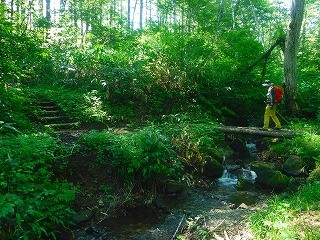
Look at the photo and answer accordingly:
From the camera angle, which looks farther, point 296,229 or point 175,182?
point 175,182

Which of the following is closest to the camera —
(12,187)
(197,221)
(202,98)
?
(12,187)

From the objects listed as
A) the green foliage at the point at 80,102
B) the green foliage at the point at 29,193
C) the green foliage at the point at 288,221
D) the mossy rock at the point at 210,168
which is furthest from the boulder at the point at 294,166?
the green foliage at the point at 80,102

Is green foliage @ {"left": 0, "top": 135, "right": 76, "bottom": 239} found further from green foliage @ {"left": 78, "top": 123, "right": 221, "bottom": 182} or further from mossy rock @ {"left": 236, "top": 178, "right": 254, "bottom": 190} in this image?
mossy rock @ {"left": 236, "top": 178, "right": 254, "bottom": 190}

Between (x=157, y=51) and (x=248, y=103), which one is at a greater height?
(x=157, y=51)

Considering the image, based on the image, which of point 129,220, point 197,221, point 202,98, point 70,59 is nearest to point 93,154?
point 129,220

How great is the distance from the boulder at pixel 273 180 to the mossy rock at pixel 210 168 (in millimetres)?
1274

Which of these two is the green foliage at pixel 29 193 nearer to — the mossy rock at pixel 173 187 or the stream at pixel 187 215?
the stream at pixel 187 215

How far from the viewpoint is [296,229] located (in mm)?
4375

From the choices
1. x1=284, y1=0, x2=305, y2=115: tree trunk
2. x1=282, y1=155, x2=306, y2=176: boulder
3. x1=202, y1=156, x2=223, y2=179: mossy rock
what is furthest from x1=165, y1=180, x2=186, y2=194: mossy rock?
x1=284, y1=0, x2=305, y2=115: tree trunk

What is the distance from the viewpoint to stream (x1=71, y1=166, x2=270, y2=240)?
5570mm

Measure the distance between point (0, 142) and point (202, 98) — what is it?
31.4ft

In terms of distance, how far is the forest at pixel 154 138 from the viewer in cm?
528

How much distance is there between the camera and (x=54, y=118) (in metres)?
10.9

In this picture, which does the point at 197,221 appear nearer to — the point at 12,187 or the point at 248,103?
the point at 12,187
